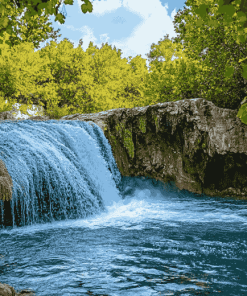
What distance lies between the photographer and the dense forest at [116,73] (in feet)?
36.4

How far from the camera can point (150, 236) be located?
4.77 metres

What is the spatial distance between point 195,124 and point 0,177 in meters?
5.67

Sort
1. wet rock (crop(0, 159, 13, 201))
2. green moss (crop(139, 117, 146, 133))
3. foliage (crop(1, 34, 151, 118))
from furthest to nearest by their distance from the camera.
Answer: foliage (crop(1, 34, 151, 118))
green moss (crop(139, 117, 146, 133))
wet rock (crop(0, 159, 13, 201))

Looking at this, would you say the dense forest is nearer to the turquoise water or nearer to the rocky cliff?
the rocky cliff

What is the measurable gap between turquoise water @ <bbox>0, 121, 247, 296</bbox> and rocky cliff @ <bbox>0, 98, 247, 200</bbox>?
0.40m

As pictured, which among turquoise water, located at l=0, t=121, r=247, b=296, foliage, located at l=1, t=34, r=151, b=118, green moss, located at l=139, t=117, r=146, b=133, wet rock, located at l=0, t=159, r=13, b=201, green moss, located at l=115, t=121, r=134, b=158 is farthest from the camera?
foliage, located at l=1, t=34, r=151, b=118

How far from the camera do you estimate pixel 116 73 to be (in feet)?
73.8

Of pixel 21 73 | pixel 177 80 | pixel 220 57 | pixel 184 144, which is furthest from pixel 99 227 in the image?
pixel 21 73

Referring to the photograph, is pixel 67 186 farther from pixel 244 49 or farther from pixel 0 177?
pixel 244 49

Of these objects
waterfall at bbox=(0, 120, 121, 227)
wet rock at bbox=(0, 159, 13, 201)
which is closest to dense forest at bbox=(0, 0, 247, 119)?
waterfall at bbox=(0, 120, 121, 227)

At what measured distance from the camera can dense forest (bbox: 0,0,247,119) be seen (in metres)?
11.1

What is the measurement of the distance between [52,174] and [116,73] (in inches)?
684

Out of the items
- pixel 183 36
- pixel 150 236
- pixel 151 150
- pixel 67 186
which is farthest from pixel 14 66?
pixel 150 236

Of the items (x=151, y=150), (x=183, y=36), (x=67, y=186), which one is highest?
(x=183, y=36)
